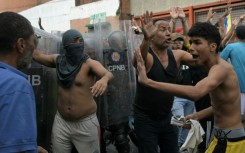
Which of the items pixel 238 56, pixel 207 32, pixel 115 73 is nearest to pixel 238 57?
pixel 238 56

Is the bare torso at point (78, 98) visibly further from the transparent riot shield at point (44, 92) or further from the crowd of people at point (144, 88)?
the transparent riot shield at point (44, 92)

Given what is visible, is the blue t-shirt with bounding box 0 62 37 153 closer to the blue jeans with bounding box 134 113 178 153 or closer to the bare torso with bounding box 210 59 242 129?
the bare torso with bounding box 210 59 242 129

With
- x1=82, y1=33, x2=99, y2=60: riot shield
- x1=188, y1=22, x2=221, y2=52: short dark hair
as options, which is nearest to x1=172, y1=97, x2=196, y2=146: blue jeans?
x1=82, y1=33, x2=99, y2=60: riot shield

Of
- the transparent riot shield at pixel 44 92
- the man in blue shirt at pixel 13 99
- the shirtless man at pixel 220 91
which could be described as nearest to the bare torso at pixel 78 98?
the transparent riot shield at pixel 44 92

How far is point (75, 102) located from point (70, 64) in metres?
0.43

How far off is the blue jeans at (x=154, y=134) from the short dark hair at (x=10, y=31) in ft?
7.71

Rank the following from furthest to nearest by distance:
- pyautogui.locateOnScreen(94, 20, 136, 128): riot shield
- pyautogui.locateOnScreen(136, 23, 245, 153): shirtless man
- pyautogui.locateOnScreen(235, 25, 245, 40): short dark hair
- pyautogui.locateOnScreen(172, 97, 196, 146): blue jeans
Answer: pyautogui.locateOnScreen(172, 97, 196, 146): blue jeans, pyautogui.locateOnScreen(235, 25, 245, 40): short dark hair, pyautogui.locateOnScreen(94, 20, 136, 128): riot shield, pyautogui.locateOnScreen(136, 23, 245, 153): shirtless man

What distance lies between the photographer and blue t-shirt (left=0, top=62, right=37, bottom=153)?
1673mm

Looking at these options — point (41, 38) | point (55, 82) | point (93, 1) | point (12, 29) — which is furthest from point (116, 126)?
point (93, 1)

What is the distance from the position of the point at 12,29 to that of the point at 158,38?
252cm

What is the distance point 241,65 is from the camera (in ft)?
17.3

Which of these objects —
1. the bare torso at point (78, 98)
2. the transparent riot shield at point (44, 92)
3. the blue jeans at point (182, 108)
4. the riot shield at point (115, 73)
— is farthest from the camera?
the blue jeans at point (182, 108)

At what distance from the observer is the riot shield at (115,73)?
520cm

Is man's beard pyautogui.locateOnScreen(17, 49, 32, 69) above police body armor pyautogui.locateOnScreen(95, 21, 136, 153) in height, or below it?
above
